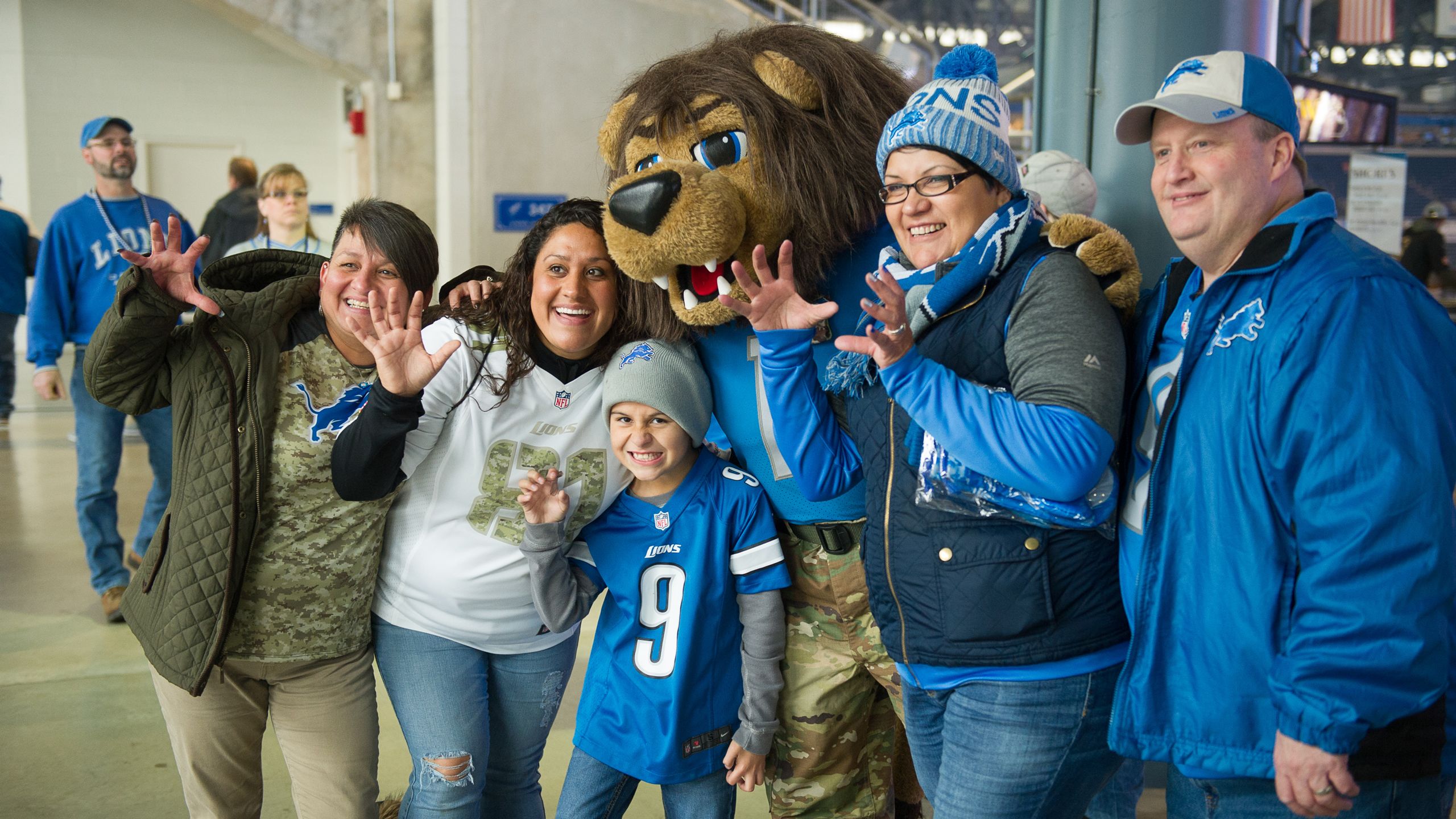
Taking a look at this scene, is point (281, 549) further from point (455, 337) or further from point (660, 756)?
point (660, 756)

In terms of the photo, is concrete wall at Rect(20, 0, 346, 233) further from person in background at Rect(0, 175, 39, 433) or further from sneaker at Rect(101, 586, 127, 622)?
sneaker at Rect(101, 586, 127, 622)

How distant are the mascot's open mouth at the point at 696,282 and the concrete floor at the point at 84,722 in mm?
1616

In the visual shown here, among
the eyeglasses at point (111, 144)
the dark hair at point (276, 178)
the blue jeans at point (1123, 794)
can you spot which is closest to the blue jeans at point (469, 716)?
the blue jeans at point (1123, 794)

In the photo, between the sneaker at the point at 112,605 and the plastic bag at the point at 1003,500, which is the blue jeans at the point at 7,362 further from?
the plastic bag at the point at 1003,500

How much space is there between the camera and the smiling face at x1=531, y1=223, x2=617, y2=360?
83.5 inches

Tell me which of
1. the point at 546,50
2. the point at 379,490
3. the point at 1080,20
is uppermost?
the point at 546,50

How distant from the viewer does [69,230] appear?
14.2ft

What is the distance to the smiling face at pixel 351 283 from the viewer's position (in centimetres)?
210

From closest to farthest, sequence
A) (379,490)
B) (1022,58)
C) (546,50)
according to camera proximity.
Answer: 1. (379,490)
2. (546,50)
3. (1022,58)

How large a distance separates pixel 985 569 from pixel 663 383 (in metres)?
0.74

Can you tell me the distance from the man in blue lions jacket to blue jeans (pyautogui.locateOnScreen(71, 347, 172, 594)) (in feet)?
12.9

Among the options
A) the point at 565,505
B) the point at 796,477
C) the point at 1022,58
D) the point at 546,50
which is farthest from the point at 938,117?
the point at 1022,58

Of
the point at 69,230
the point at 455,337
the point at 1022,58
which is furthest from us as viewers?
the point at 1022,58

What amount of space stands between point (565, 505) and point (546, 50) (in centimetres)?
684
